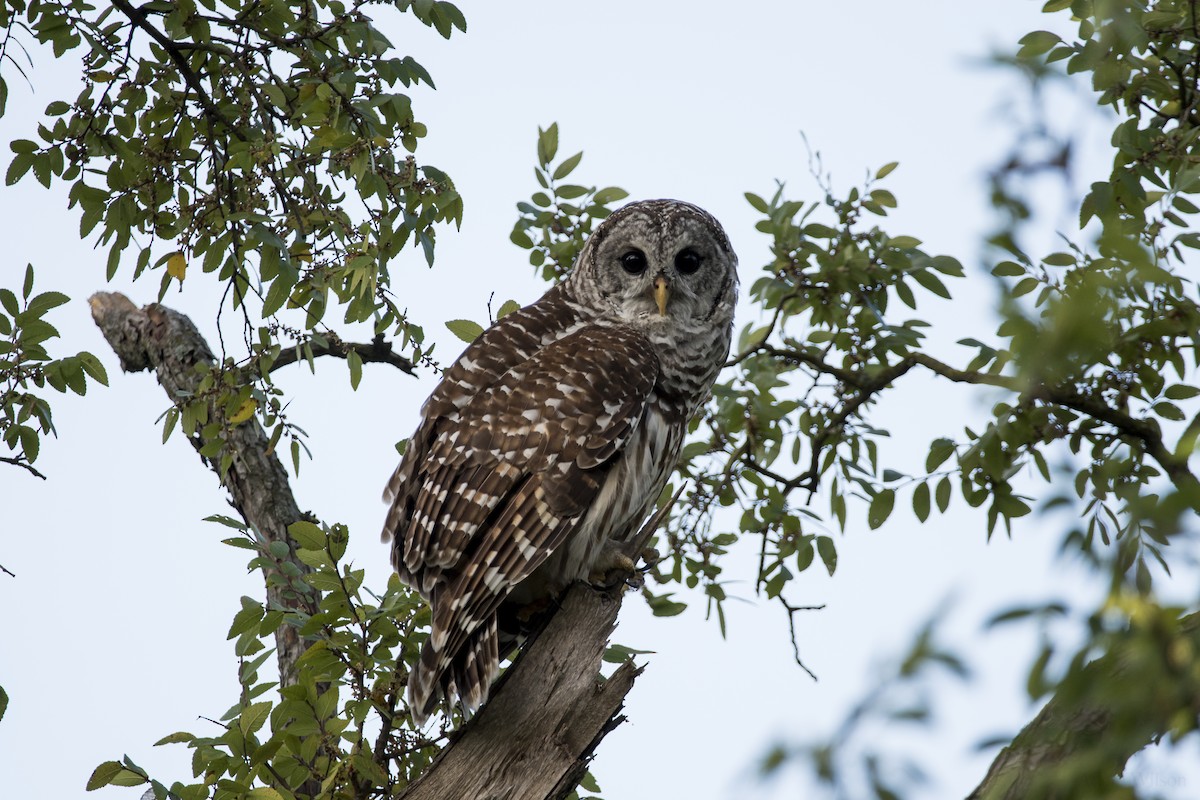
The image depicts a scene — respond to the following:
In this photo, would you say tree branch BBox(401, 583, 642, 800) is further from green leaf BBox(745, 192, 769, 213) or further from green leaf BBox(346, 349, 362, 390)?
green leaf BBox(745, 192, 769, 213)

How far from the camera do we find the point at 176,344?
18.4 feet

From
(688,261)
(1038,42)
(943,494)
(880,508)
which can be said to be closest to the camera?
(1038,42)

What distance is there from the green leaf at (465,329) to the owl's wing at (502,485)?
40cm

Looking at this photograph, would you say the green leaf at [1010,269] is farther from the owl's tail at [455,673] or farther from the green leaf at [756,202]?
the owl's tail at [455,673]

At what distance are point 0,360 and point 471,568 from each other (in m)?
1.65

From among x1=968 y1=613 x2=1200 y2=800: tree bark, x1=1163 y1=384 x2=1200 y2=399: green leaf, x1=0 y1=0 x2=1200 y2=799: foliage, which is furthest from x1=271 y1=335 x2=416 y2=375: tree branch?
x1=968 y1=613 x2=1200 y2=800: tree bark

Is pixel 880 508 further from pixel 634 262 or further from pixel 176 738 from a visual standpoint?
pixel 176 738

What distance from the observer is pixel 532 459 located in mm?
4094

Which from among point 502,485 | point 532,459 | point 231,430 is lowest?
point 502,485

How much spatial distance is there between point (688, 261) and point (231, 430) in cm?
201

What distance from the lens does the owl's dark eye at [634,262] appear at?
509 centimetres

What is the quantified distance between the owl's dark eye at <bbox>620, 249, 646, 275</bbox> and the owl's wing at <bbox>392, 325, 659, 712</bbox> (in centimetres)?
75

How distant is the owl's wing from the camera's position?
384cm

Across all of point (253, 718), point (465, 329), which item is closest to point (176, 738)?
point (253, 718)
